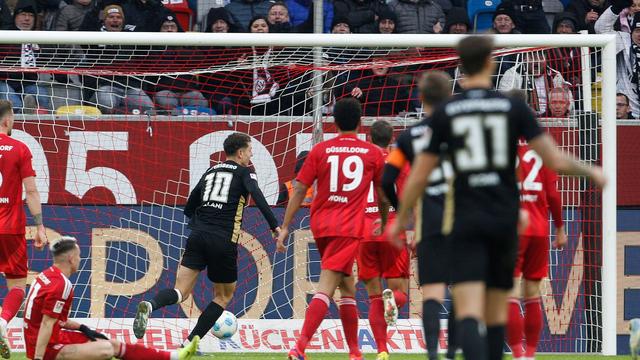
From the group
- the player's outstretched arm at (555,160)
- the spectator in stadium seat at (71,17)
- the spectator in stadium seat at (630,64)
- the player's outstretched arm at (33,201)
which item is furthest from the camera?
the spectator in stadium seat at (71,17)

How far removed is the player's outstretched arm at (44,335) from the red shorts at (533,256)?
11.3ft

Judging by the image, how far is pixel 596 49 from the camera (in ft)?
39.8

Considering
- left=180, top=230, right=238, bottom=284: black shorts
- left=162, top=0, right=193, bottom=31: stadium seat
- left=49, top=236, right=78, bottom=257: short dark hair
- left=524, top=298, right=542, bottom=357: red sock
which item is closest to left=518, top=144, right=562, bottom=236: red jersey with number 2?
left=524, top=298, right=542, bottom=357: red sock

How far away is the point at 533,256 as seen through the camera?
8.66 meters

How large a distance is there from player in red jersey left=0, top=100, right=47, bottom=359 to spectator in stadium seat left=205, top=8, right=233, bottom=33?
3.69 meters

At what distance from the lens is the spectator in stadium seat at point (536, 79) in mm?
12164

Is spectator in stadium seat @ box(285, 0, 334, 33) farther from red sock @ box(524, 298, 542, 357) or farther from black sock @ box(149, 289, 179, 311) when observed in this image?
red sock @ box(524, 298, 542, 357)

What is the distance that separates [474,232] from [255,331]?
21.9 feet

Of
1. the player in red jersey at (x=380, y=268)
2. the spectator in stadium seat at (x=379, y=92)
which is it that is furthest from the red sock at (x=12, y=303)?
the spectator in stadium seat at (x=379, y=92)

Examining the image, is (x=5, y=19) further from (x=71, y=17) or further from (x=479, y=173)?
(x=479, y=173)

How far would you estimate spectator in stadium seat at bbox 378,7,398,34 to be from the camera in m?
14.1

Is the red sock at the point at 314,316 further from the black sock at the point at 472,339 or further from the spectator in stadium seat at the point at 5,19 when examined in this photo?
the spectator in stadium seat at the point at 5,19

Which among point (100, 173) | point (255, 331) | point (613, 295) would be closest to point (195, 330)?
point (255, 331)

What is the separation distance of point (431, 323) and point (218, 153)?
5.03 meters
